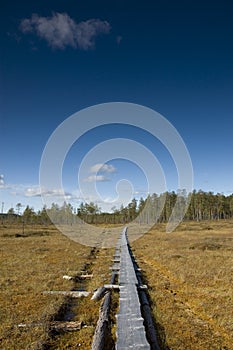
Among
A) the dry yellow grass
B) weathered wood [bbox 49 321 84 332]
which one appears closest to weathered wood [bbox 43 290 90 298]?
the dry yellow grass

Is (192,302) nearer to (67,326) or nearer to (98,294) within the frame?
(98,294)

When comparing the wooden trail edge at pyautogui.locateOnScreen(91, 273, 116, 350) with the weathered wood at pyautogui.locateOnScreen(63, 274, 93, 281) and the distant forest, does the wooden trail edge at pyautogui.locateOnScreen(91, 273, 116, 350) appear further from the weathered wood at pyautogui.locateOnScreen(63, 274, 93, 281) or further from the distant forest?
the distant forest

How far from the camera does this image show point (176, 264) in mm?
18141

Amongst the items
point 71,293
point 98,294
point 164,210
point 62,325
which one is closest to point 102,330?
point 62,325

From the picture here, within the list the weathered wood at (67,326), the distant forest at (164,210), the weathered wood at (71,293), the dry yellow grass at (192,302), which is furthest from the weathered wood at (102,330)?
the distant forest at (164,210)

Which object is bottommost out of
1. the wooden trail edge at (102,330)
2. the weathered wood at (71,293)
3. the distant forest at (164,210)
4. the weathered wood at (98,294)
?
the weathered wood at (71,293)

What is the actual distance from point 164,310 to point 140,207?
382ft

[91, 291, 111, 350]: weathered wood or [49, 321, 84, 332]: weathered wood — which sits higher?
[91, 291, 111, 350]: weathered wood

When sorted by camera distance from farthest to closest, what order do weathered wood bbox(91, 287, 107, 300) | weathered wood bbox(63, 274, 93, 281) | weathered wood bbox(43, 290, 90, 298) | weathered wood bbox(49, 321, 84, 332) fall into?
weathered wood bbox(63, 274, 93, 281)
weathered wood bbox(43, 290, 90, 298)
weathered wood bbox(91, 287, 107, 300)
weathered wood bbox(49, 321, 84, 332)

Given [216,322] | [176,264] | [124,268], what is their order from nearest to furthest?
1. [216,322]
2. [124,268]
3. [176,264]

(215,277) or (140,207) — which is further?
(140,207)

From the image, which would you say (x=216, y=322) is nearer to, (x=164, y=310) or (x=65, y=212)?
(x=164, y=310)

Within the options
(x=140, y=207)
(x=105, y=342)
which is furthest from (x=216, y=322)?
(x=140, y=207)

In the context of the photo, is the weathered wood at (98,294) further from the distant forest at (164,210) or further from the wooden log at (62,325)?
the distant forest at (164,210)
